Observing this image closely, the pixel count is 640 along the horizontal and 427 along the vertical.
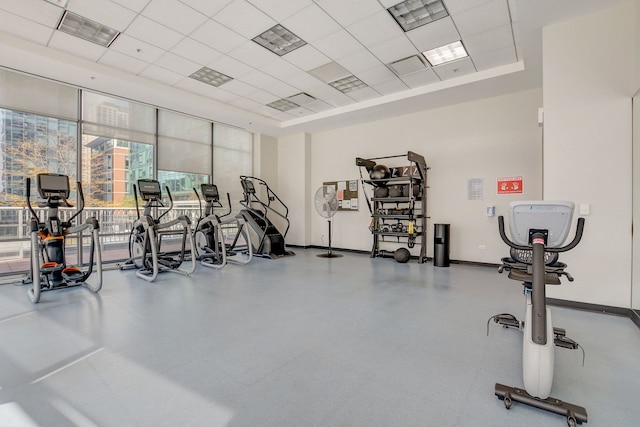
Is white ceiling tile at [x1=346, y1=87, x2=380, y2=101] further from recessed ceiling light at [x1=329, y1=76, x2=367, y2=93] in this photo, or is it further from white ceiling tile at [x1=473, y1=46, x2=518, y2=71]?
white ceiling tile at [x1=473, y1=46, x2=518, y2=71]

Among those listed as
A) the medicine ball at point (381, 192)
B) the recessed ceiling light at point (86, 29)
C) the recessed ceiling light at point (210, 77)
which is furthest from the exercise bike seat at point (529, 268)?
the recessed ceiling light at point (86, 29)

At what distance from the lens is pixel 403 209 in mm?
6574

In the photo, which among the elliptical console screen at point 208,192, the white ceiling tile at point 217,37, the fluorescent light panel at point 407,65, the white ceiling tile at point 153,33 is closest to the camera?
the white ceiling tile at point 153,33

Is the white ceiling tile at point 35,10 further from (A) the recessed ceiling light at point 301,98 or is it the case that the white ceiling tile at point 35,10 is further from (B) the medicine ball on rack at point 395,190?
(B) the medicine ball on rack at point 395,190

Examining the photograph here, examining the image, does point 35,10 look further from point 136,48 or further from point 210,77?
point 210,77

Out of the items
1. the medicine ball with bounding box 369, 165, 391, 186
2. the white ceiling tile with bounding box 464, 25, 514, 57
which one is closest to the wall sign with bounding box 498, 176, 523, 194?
the medicine ball with bounding box 369, 165, 391, 186

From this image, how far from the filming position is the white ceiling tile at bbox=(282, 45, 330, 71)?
452cm

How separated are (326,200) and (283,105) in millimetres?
2370

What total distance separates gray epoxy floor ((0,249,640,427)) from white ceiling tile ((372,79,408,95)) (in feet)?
12.4

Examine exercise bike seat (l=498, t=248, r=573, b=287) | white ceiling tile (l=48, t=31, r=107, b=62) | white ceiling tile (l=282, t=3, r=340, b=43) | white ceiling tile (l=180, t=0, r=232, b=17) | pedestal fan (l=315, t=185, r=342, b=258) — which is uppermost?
white ceiling tile (l=282, t=3, r=340, b=43)

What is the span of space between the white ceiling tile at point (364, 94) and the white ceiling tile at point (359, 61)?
2.86ft

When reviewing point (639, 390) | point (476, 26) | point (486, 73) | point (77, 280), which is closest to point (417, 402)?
point (639, 390)

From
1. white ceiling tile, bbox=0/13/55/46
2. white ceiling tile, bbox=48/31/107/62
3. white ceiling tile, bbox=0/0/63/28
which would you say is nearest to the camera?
white ceiling tile, bbox=0/0/63/28

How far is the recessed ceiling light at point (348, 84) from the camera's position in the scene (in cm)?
553
